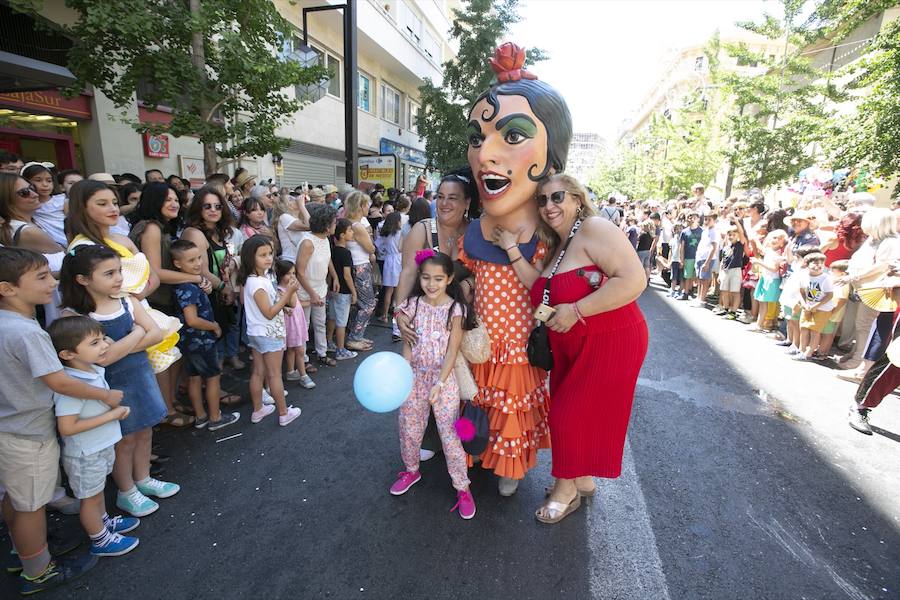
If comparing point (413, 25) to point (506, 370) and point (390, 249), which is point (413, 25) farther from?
point (506, 370)

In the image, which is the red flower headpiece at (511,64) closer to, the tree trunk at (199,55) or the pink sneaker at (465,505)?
the pink sneaker at (465,505)

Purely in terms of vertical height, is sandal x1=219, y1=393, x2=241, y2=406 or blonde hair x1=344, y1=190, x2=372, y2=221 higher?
blonde hair x1=344, y1=190, x2=372, y2=221

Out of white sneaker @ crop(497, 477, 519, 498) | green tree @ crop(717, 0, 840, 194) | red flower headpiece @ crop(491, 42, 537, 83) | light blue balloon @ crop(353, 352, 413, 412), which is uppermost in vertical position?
green tree @ crop(717, 0, 840, 194)

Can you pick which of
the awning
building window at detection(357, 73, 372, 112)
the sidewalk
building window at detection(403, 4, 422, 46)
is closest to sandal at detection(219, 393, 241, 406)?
the sidewalk

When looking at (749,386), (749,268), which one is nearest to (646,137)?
(749,268)

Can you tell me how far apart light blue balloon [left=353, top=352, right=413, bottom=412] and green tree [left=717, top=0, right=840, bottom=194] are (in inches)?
648

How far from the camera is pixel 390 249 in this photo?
6.20 meters

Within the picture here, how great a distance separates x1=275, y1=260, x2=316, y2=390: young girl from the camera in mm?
3625

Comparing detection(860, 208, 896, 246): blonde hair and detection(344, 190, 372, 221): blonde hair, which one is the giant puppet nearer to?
detection(344, 190, 372, 221): blonde hair

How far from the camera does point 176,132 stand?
509 cm

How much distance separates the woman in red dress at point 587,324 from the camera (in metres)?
2.06

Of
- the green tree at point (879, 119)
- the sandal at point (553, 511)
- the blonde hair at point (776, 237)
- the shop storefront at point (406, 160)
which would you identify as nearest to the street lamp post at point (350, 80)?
the sandal at point (553, 511)

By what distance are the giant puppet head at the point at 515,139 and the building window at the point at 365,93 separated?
1641 centimetres

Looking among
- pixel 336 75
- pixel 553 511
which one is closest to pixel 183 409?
pixel 553 511
